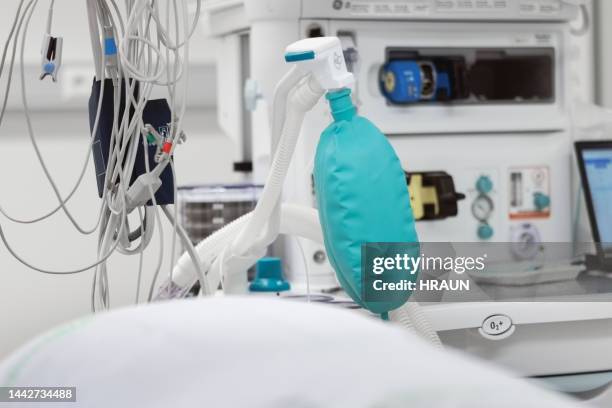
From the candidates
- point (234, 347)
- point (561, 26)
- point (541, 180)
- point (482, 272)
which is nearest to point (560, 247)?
point (541, 180)

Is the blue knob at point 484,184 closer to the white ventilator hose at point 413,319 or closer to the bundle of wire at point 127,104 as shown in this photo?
the white ventilator hose at point 413,319

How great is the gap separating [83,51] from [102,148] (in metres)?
1.17

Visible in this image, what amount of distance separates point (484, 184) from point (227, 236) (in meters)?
0.59

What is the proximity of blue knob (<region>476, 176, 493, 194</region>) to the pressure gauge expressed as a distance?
1 cm

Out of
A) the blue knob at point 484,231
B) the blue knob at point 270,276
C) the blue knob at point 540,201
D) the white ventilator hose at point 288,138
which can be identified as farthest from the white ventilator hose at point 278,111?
the blue knob at point 540,201

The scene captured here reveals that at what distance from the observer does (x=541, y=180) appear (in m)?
1.81

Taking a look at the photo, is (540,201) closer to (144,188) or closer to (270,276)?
(270,276)

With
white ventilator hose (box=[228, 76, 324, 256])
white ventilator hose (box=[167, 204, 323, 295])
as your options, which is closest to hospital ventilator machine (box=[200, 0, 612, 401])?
white ventilator hose (box=[167, 204, 323, 295])

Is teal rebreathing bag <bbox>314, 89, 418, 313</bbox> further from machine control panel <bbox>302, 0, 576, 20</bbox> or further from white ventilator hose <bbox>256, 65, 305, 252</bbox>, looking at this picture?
machine control panel <bbox>302, 0, 576, 20</bbox>

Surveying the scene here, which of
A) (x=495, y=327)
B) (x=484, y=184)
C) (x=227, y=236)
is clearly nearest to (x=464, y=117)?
(x=484, y=184)

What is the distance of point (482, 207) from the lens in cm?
177

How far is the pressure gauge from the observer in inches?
69.6

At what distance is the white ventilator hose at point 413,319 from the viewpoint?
1.24m

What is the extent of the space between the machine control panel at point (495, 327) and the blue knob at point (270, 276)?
355 millimetres
